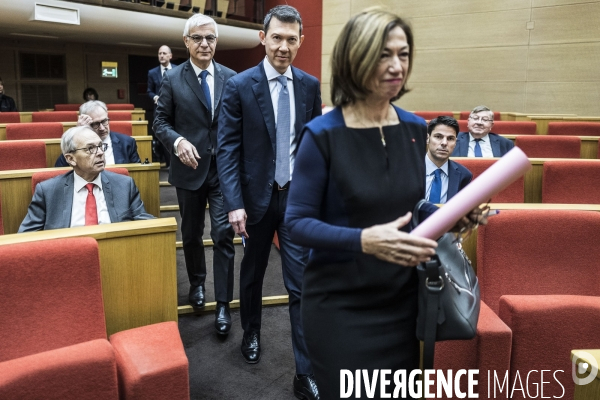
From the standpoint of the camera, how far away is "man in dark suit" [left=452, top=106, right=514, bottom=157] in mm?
3176

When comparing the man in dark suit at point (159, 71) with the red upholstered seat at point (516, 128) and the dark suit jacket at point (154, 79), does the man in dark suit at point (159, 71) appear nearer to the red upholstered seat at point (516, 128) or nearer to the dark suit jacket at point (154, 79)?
the dark suit jacket at point (154, 79)


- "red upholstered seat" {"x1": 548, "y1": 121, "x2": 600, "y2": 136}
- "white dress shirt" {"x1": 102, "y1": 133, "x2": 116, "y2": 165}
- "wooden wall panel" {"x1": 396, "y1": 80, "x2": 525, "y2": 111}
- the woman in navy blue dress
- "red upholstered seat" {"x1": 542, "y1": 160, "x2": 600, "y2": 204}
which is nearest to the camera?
the woman in navy blue dress

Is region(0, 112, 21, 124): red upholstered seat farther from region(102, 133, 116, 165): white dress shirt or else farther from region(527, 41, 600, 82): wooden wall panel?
region(527, 41, 600, 82): wooden wall panel

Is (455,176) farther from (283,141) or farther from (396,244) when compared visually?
(396,244)

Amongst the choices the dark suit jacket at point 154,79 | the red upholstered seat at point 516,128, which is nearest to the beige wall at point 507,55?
the dark suit jacket at point 154,79

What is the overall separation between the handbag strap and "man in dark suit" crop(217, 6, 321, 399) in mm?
793

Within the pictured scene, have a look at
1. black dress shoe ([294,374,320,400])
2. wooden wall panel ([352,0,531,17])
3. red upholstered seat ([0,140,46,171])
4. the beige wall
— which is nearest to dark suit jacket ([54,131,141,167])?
red upholstered seat ([0,140,46,171])

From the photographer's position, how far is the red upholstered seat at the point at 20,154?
8.61 feet

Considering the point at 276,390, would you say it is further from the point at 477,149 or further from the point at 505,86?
the point at 505,86

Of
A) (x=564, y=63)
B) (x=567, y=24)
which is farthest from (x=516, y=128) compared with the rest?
(x=567, y=24)

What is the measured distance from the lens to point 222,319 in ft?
6.77

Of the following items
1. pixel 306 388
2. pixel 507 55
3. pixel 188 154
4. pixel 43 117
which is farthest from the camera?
pixel 507 55

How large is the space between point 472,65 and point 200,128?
4.96 metres

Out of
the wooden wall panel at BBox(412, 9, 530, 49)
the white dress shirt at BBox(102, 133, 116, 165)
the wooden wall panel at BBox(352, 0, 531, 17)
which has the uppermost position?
the wooden wall panel at BBox(352, 0, 531, 17)
